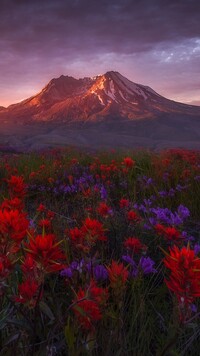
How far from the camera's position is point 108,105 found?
6235 inches

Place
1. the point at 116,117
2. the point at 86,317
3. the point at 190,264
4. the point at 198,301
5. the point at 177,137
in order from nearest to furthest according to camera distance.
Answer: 1. the point at 190,264
2. the point at 86,317
3. the point at 198,301
4. the point at 177,137
5. the point at 116,117

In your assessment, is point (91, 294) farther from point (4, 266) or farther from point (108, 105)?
point (108, 105)

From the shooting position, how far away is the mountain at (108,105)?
6093 inches

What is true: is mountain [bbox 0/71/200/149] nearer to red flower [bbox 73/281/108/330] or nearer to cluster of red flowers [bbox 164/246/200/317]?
red flower [bbox 73/281/108/330]

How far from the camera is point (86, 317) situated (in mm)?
975

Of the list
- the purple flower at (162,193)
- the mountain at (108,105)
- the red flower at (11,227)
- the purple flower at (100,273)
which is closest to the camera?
the red flower at (11,227)

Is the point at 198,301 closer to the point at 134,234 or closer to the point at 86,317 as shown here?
the point at 134,234

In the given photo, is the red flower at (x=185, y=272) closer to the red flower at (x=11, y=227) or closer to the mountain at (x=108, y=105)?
the red flower at (x=11, y=227)

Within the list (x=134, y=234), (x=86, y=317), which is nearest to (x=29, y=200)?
(x=134, y=234)

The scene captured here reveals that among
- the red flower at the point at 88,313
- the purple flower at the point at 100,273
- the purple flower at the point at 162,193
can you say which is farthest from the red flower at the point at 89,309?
the purple flower at the point at 162,193

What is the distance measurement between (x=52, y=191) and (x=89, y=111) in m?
159

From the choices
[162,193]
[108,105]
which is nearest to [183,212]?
[162,193]

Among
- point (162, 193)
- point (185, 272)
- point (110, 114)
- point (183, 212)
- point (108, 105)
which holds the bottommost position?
point (162, 193)

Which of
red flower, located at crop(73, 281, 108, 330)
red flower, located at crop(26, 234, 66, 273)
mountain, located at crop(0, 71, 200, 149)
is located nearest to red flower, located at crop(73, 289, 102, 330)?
red flower, located at crop(73, 281, 108, 330)
